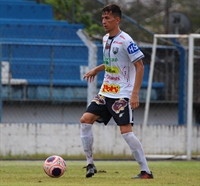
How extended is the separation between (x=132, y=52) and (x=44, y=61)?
8.75 meters

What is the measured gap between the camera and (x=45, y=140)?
47.4 ft

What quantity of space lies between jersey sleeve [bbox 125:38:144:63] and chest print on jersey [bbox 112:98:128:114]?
1.64 ft

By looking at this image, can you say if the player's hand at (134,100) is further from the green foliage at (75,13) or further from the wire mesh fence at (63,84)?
the green foliage at (75,13)

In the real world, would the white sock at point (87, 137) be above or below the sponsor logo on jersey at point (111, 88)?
below

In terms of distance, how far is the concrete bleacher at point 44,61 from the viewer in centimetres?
1576

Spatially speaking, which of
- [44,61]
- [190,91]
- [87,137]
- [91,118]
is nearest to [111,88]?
[91,118]

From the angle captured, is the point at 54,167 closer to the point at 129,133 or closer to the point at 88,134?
the point at 88,134

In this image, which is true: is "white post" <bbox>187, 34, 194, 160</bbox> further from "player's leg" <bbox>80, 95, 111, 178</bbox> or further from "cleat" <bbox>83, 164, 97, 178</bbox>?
"cleat" <bbox>83, 164, 97, 178</bbox>

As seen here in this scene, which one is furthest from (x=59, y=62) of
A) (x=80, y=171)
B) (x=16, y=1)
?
(x=80, y=171)

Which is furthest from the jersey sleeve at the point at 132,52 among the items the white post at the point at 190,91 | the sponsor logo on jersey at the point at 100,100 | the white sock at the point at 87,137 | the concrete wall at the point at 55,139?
the concrete wall at the point at 55,139

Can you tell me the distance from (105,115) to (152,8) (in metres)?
13.0

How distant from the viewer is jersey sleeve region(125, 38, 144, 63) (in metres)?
8.14

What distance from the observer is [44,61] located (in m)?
16.8

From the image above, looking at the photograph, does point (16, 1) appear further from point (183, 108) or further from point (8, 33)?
point (183, 108)
